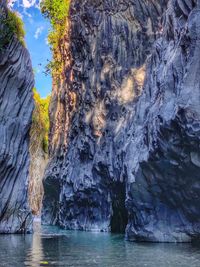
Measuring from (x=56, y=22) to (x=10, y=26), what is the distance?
67.5 ft

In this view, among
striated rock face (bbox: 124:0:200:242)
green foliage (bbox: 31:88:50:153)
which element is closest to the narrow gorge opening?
striated rock face (bbox: 124:0:200:242)

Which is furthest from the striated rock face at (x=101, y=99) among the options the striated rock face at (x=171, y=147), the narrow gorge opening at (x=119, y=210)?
the striated rock face at (x=171, y=147)

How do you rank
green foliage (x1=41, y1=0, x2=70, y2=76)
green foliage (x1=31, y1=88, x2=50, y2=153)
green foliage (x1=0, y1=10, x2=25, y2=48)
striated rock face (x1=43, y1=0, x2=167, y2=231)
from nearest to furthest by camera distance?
green foliage (x1=0, y1=10, x2=25, y2=48) < striated rock face (x1=43, y1=0, x2=167, y2=231) < green foliage (x1=41, y1=0, x2=70, y2=76) < green foliage (x1=31, y1=88, x2=50, y2=153)

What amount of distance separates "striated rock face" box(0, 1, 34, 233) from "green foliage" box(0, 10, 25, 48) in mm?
131

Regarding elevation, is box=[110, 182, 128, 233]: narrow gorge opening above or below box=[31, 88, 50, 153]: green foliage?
below

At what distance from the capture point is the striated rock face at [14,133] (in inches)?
1028

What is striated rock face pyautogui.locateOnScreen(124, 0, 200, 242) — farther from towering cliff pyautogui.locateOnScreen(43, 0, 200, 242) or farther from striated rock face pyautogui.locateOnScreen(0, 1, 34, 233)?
striated rock face pyautogui.locateOnScreen(0, 1, 34, 233)

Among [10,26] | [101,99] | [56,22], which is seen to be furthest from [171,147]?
[56,22]

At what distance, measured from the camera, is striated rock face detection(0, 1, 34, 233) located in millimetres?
26109

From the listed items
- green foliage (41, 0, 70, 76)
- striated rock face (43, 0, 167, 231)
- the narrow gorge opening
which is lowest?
the narrow gorge opening

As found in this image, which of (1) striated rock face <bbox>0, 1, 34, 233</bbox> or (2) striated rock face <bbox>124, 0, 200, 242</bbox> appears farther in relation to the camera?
(1) striated rock face <bbox>0, 1, 34, 233</bbox>

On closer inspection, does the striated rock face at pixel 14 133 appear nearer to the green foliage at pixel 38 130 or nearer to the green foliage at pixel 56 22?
the green foliage at pixel 56 22

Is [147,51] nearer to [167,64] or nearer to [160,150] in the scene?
A: [167,64]

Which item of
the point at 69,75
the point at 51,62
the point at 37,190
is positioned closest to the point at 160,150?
the point at 69,75
